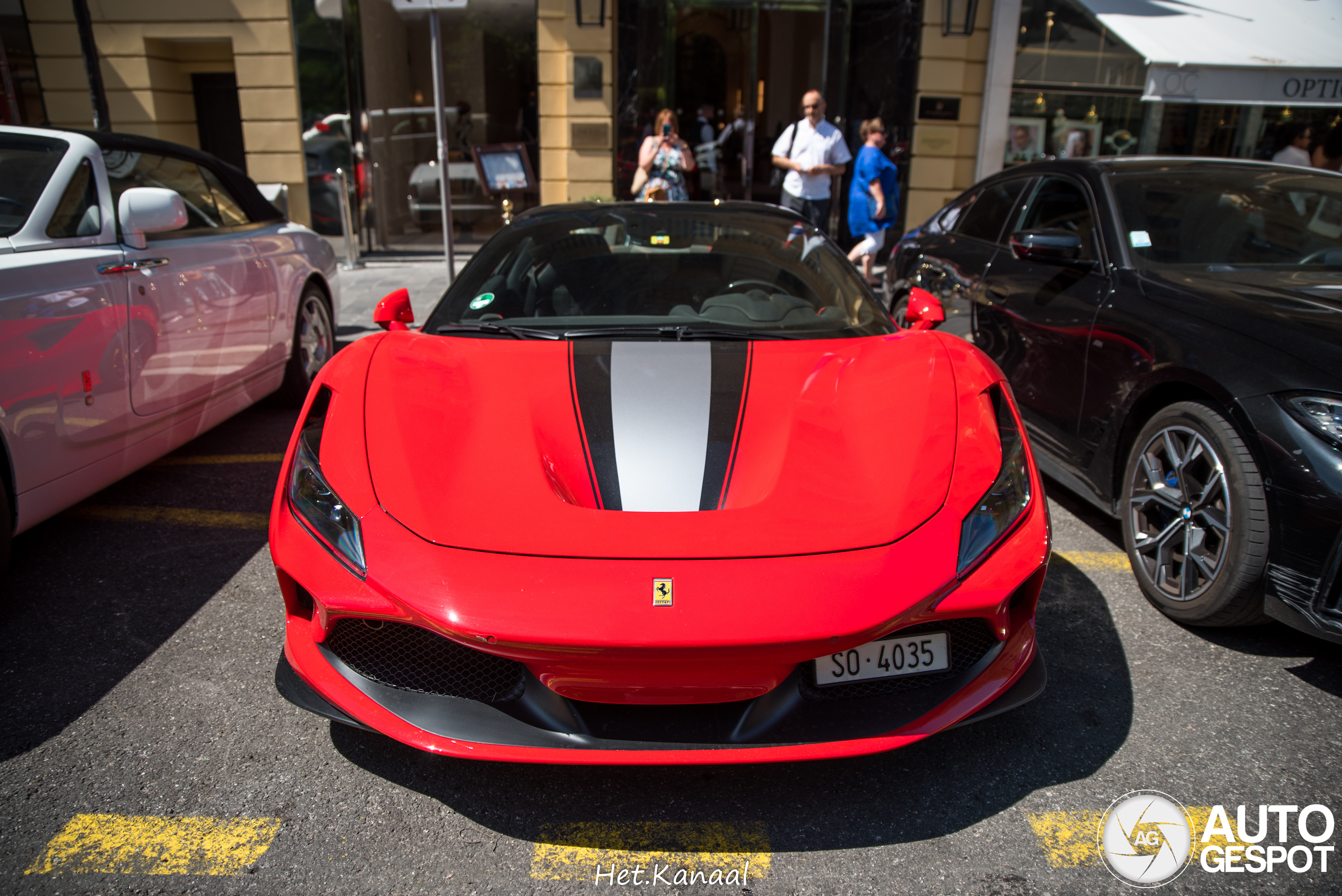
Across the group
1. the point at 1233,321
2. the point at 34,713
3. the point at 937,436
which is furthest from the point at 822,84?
the point at 34,713

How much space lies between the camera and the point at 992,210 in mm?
4531

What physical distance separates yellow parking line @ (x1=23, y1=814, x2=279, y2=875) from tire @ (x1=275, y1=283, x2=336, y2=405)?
3.30m

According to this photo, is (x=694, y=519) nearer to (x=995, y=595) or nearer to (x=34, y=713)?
(x=995, y=595)

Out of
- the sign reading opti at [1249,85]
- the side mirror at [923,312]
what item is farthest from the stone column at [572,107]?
the side mirror at [923,312]

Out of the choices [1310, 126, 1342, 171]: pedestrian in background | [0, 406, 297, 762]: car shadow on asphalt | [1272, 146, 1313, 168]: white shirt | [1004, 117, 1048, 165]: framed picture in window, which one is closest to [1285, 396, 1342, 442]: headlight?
[0, 406, 297, 762]: car shadow on asphalt

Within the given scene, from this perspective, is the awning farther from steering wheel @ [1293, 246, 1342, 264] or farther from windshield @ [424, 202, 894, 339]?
windshield @ [424, 202, 894, 339]

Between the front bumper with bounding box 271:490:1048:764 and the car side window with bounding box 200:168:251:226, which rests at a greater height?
the car side window with bounding box 200:168:251:226

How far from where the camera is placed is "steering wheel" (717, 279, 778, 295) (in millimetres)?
2990

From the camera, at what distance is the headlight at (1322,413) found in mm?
2291

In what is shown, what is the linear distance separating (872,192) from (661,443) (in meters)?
6.54

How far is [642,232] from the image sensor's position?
3.18 metres

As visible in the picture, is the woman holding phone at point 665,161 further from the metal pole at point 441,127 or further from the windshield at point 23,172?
the windshield at point 23,172

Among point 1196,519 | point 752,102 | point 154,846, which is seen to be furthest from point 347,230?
point 1196,519

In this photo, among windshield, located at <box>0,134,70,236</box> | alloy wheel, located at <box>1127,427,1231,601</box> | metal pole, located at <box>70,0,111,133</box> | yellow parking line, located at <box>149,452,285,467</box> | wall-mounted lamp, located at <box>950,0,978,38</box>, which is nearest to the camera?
alloy wheel, located at <box>1127,427,1231,601</box>
